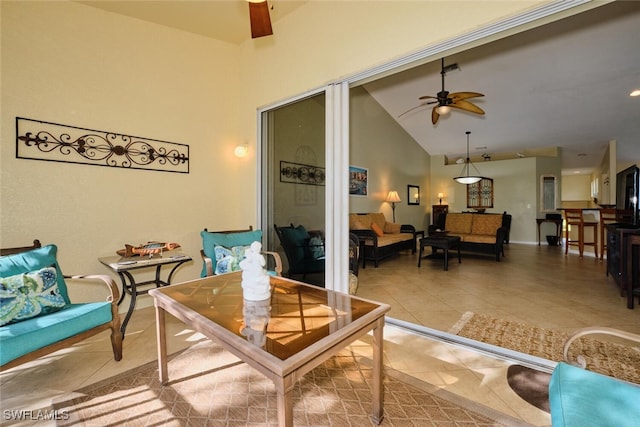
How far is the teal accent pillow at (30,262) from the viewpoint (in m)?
1.83

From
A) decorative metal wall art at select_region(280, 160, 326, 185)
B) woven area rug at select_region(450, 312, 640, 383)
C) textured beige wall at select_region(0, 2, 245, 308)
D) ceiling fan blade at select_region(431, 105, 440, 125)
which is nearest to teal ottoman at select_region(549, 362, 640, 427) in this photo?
woven area rug at select_region(450, 312, 640, 383)

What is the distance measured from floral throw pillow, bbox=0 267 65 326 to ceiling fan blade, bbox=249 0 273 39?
2175mm

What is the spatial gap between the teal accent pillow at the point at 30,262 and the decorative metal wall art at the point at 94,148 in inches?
38.0

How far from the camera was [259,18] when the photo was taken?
1697 millimetres

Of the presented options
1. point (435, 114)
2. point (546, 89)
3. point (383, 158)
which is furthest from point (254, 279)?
point (546, 89)

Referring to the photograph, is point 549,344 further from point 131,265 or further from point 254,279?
point 131,265

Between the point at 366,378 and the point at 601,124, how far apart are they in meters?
7.60

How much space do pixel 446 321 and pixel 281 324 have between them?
197 cm

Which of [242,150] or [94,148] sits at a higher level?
[242,150]

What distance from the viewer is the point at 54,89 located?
97.5 inches

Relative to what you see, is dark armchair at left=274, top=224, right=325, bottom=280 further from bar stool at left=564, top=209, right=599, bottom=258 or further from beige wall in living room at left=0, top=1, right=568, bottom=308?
bar stool at left=564, top=209, right=599, bottom=258

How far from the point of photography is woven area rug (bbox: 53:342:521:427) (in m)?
1.44

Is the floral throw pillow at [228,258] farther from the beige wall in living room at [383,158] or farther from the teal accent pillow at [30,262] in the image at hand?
the beige wall in living room at [383,158]

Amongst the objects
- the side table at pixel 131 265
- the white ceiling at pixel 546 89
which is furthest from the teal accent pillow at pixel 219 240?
the white ceiling at pixel 546 89
